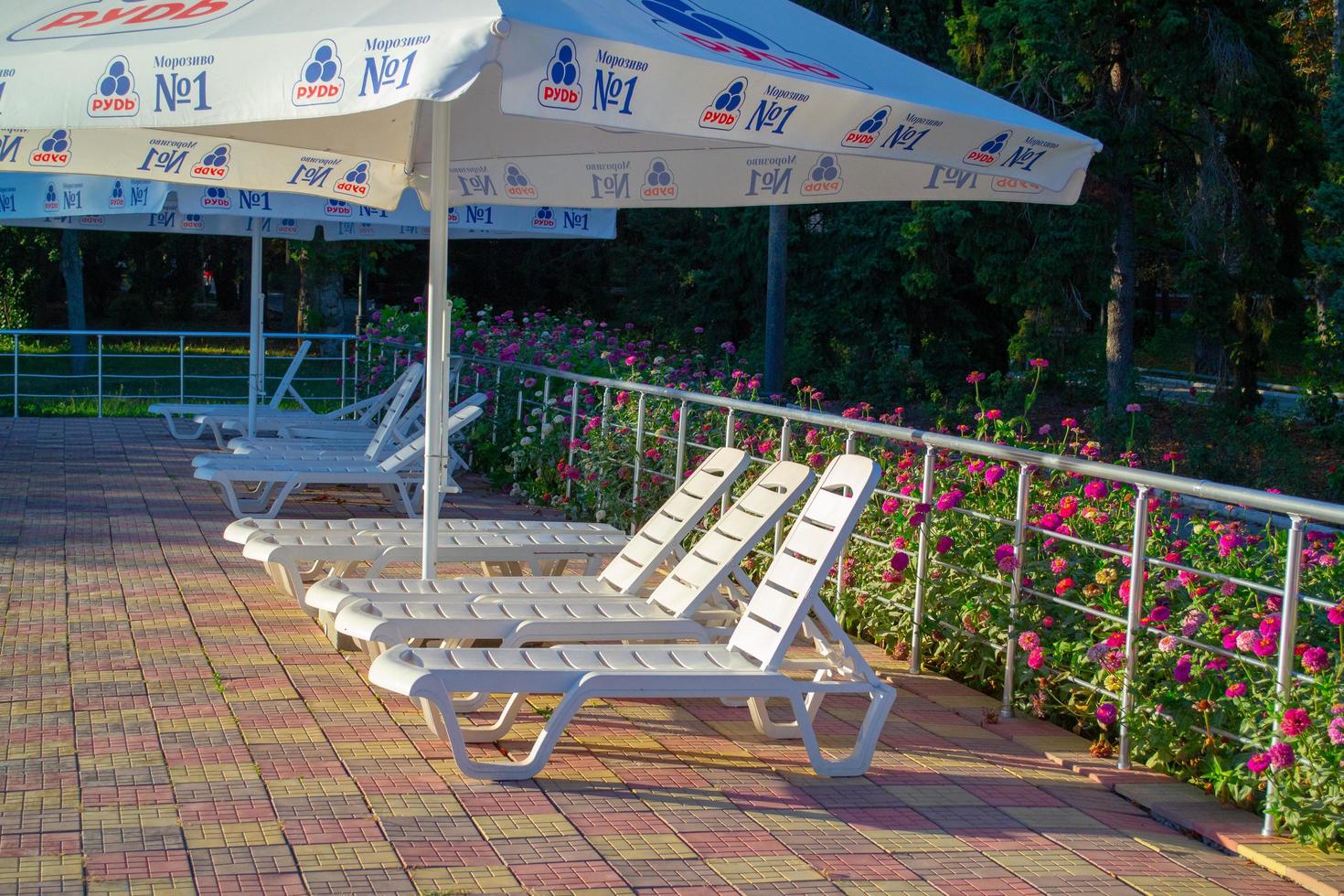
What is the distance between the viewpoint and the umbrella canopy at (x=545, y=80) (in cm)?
396

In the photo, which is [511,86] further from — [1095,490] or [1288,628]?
[1288,628]

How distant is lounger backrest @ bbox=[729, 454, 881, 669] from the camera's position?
177 inches

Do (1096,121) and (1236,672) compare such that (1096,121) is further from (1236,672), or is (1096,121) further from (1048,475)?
(1236,672)

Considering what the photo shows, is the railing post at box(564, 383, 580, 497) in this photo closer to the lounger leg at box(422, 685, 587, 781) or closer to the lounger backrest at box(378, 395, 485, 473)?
the lounger backrest at box(378, 395, 485, 473)

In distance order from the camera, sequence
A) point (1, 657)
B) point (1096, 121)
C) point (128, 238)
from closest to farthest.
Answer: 1. point (1, 657)
2. point (1096, 121)
3. point (128, 238)

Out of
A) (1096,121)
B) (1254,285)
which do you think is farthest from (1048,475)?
(1254,285)

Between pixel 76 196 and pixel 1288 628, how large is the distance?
9536 mm

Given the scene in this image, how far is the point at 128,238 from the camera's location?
40.8 meters

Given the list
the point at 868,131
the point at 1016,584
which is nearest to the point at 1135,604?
the point at 1016,584

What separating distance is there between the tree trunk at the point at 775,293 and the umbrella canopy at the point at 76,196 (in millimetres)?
8790

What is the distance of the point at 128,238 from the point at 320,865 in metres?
40.9

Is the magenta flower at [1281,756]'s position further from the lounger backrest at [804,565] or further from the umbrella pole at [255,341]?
the umbrella pole at [255,341]

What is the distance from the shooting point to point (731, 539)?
5328mm

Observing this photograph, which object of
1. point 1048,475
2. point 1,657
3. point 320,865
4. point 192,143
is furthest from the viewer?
point 192,143
